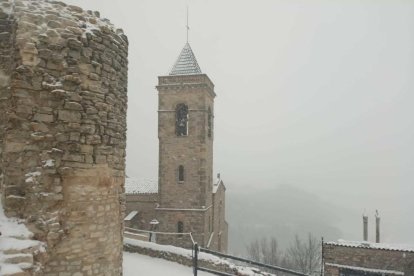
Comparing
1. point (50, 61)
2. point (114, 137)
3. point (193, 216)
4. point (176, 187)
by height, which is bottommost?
point (193, 216)

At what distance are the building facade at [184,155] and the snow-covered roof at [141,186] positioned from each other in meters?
1.65

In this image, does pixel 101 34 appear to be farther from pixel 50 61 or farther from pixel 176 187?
pixel 176 187

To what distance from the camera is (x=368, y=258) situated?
1370cm

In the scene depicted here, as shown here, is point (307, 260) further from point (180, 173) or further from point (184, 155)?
point (184, 155)

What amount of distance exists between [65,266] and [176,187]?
16.5 metres

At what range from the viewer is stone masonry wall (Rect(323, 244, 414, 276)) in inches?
529

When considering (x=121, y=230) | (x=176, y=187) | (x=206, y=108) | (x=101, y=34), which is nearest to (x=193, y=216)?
(x=176, y=187)

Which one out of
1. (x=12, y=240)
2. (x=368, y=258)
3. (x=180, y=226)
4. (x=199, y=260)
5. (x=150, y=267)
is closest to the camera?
(x=12, y=240)

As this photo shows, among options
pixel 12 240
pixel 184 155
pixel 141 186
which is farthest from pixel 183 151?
pixel 12 240

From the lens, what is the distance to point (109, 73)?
4801 millimetres

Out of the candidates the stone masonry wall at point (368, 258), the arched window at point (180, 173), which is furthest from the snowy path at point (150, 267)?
the arched window at point (180, 173)

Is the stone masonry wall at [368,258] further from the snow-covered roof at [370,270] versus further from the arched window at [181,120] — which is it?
the arched window at [181,120]

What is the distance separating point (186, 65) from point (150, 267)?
15193 millimetres

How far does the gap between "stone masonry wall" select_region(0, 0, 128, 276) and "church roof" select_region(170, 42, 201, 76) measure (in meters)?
17.0
